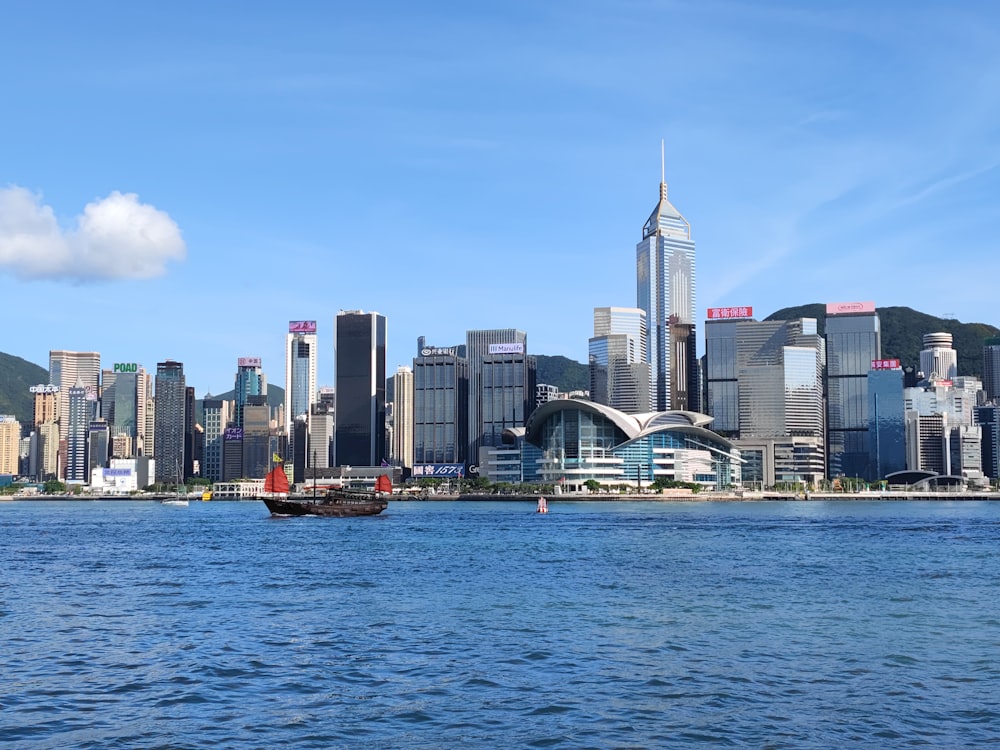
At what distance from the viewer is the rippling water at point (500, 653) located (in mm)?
21688

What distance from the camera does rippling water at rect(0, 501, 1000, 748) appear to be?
21.7 meters

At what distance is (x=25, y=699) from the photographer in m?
24.3

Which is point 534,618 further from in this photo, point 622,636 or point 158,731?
point 158,731

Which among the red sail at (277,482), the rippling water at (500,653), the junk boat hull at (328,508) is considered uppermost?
the red sail at (277,482)

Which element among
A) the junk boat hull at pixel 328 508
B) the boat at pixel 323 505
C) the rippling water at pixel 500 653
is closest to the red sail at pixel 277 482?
the boat at pixel 323 505

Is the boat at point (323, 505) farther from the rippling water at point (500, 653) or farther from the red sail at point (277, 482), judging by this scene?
the rippling water at point (500, 653)

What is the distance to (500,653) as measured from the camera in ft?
97.5

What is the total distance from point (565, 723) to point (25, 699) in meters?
12.1

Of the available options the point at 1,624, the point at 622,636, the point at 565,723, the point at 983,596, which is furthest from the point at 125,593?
the point at 983,596

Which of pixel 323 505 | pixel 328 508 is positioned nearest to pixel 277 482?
pixel 323 505

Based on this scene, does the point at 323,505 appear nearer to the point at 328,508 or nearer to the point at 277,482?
the point at 328,508

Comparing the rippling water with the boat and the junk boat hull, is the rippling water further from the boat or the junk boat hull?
the boat

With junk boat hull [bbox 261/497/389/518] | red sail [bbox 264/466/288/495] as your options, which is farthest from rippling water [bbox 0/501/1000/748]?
red sail [bbox 264/466/288/495]

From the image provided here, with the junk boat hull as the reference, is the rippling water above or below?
above
